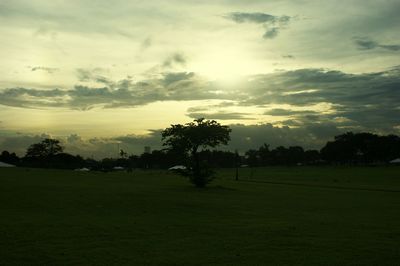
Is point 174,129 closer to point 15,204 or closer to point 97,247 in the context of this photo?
point 15,204

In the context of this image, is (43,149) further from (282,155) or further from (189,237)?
(189,237)

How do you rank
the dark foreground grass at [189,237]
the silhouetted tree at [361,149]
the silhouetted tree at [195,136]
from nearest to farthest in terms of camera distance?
the dark foreground grass at [189,237], the silhouetted tree at [195,136], the silhouetted tree at [361,149]

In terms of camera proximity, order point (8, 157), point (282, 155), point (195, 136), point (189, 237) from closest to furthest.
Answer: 1. point (189, 237)
2. point (195, 136)
3. point (8, 157)
4. point (282, 155)

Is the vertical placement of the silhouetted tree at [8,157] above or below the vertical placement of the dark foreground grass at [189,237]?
above

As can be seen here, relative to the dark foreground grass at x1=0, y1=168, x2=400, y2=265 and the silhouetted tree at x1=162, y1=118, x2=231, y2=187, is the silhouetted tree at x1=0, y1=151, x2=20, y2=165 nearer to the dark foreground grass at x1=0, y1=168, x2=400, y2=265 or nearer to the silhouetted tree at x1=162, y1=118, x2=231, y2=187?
the silhouetted tree at x1=162, y1=118, x2=231, y2=187

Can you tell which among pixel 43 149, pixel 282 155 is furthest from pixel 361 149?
pixel 43 149

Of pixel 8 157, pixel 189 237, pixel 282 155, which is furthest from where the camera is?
pixel 282 155

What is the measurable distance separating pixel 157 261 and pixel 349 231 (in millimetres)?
9512

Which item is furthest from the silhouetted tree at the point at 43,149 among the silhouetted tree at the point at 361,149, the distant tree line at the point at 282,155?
the silhouetted tree at the point at 361,149

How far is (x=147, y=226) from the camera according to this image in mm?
18938

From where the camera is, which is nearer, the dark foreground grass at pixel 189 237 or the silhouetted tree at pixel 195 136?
the dark foreground grass at pixel 189 237

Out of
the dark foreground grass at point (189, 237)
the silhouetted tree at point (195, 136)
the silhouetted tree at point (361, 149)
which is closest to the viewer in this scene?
the dark foreground grass at point (189, 237)

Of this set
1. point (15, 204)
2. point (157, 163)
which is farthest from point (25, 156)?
point (15, 204)

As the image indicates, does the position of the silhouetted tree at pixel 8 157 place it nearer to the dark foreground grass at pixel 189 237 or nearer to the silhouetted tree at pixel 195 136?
the silhouetted tree at pixel 195 136
